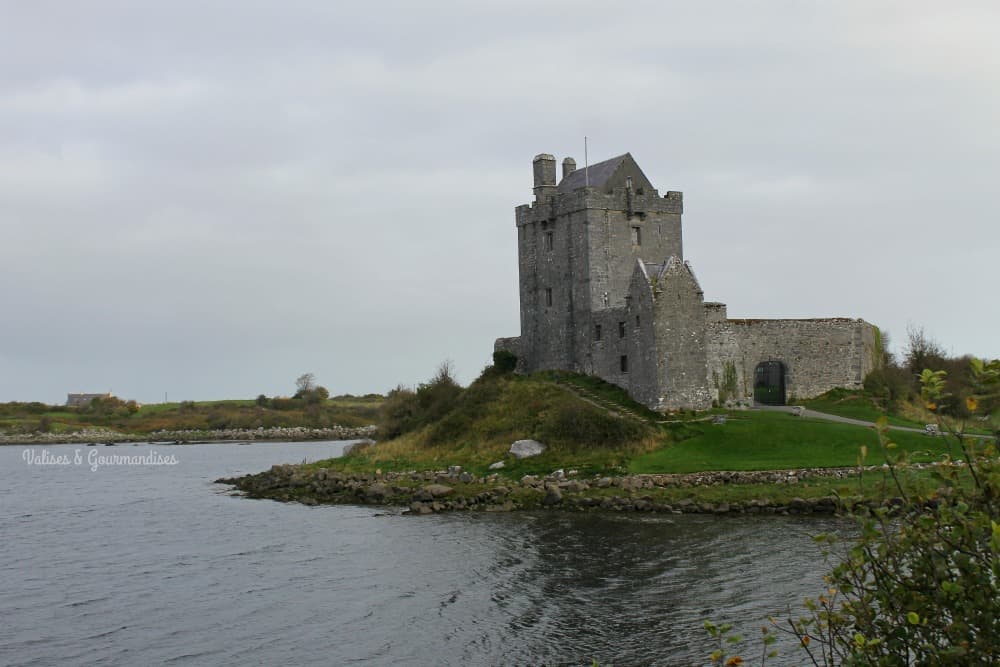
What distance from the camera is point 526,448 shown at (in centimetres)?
4297

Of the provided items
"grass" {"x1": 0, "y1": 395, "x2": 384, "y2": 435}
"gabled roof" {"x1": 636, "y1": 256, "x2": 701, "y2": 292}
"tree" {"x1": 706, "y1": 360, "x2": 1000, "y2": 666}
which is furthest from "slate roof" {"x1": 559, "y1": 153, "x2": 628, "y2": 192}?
"grass" {"x1": 0, "y1": 395, "x2": 384, "y2": 435}

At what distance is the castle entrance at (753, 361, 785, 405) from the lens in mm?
47906

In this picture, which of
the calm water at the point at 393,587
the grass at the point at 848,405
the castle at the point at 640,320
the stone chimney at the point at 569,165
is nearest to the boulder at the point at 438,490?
the calm water at the point at 393,587

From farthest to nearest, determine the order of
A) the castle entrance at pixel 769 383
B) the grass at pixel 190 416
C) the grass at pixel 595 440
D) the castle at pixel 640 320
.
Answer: the grass at pixel 190 416 < the castle entrance at pixel 769 383 < the castle at pixel 640 320 < the grass at pixel 595 440

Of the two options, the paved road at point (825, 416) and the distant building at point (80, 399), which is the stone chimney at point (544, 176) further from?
the distant building at point (80, 399)

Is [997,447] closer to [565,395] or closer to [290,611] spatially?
[290,611]

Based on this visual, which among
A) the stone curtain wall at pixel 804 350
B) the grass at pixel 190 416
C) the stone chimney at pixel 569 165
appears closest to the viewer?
the stone curtain wall at pixel 804 350

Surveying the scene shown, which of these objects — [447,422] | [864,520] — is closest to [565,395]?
[447,422]

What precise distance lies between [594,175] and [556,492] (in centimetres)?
2215

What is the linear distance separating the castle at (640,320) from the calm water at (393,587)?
44.4 feet

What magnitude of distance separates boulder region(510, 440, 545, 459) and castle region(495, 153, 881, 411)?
18.1 ft

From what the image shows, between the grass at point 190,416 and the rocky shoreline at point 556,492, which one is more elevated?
the grass at point 190,416

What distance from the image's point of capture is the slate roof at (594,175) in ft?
169

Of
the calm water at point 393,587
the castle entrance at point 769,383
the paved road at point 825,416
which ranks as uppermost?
the castle entrance at point 769,383
